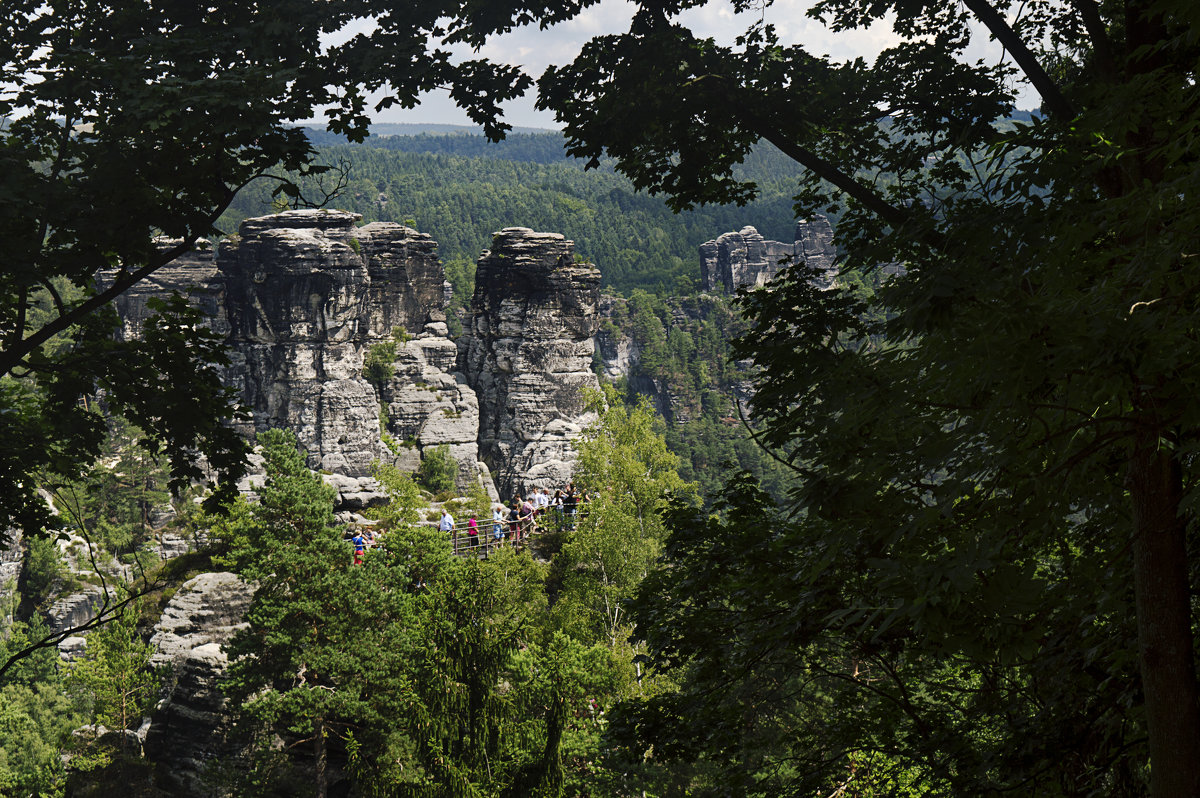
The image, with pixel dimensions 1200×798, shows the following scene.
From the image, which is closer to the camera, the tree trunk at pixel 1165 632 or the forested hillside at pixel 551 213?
the tree trunk at pixel 1165 632

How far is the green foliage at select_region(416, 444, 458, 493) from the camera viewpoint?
150ft

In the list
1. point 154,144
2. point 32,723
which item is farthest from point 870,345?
point 32,723

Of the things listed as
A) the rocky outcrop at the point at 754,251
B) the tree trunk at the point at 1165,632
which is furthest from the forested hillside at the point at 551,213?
the tree trunk at the point at 1165,632

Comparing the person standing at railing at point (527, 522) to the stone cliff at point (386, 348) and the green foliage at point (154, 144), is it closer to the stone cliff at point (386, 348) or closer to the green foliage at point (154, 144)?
the stone cliff at point (386, 348)

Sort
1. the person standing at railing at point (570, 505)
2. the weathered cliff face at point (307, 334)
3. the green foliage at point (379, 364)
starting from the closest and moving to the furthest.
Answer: the person standing at railing at point (570, 505) → the weathered cliff face at point (307, 334) → the green foliage at point (379, 364)

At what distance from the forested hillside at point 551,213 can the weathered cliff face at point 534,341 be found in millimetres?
55914

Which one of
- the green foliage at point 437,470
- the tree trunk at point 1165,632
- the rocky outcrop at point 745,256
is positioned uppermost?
the tree trunk at point 1165,632

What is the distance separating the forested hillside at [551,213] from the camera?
117 m

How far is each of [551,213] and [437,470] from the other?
280 ft

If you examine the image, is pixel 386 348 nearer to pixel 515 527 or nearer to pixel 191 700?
pixel 515 527

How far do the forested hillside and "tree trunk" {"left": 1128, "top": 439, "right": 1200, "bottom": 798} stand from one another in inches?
4025

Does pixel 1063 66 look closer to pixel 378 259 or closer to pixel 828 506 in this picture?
pixel 828 506

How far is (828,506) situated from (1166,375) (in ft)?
3.65

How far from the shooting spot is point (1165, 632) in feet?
9.48
